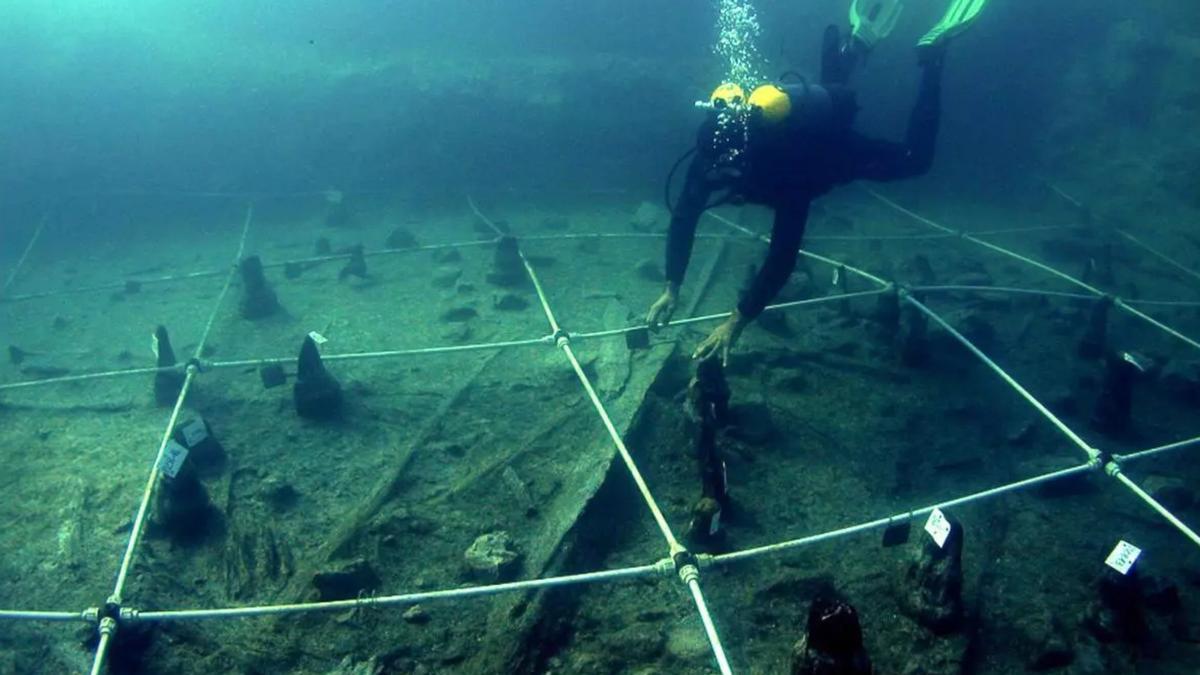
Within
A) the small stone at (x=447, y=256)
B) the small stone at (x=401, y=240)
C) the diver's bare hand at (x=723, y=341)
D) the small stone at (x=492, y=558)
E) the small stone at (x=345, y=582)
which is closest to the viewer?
the small stone at (x=345, y=582)

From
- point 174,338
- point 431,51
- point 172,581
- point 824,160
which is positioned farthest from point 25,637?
point 431,51

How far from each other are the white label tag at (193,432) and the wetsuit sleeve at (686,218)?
389 centimetres

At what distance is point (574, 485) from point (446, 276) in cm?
526

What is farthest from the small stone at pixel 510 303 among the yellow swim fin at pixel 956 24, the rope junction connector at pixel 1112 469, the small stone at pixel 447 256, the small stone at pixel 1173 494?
the small stone at pixel 1173 494

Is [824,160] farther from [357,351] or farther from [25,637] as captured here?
[25,637]

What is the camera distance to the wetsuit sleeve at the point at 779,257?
545 cm

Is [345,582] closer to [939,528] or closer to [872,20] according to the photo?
[939,528]

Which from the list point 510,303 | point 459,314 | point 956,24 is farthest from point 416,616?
point 956,24

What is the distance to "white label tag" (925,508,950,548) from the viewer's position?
3.54 m

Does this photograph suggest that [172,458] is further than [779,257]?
No

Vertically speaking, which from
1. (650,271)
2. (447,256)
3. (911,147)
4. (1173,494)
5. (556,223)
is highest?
(911,147)

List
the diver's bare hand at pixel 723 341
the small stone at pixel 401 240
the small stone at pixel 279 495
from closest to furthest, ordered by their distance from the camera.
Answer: the small stone at pixel 279 495
the diver's bare hand at pixel 723 341
the small stone at pixel 401 240

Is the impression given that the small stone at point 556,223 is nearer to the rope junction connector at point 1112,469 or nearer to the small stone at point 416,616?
the small stone at point 416,616

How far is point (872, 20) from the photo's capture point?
8.18 metres
